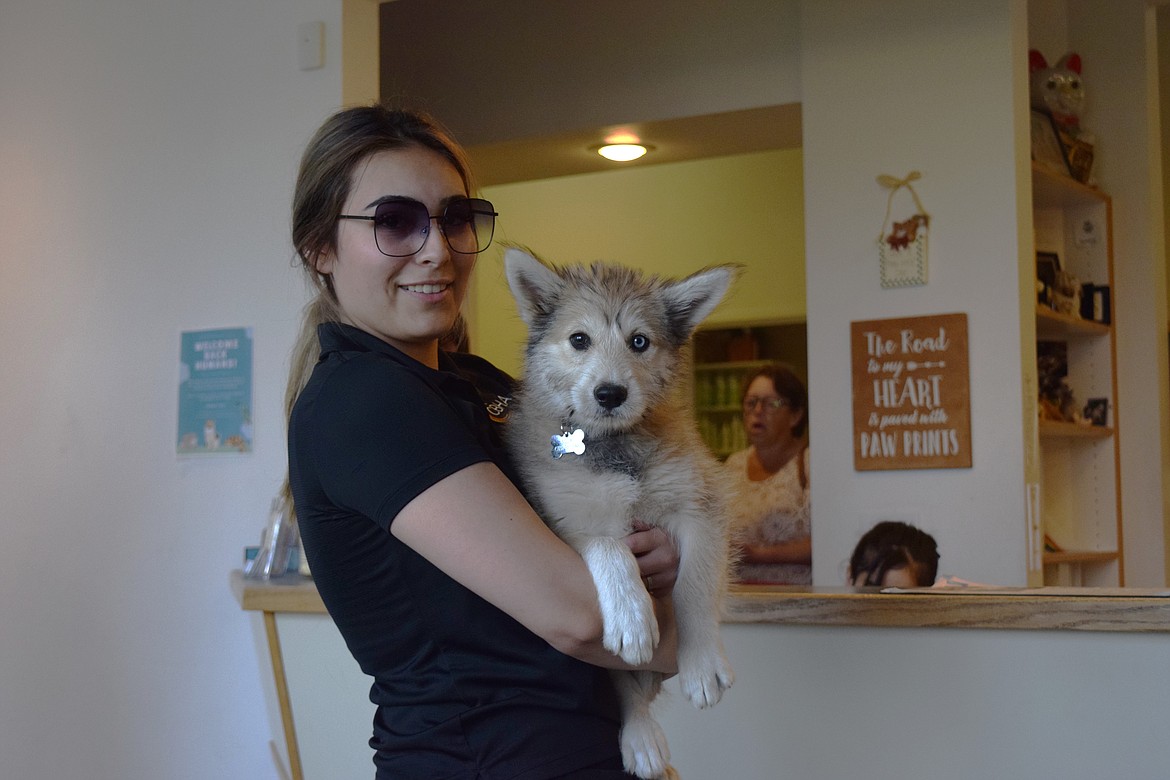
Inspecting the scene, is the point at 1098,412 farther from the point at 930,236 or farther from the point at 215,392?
the point at 215,392

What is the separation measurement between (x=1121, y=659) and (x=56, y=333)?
3.30 meters

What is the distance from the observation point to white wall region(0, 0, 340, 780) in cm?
347

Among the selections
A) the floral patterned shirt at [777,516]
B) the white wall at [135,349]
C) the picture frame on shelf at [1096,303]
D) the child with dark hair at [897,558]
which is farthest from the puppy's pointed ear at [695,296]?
the picture frame on shelf at [1096,303]

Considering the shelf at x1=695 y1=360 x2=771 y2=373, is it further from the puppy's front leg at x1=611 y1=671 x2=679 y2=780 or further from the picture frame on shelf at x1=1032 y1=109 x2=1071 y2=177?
the puppy's front leg at x1=611 y1=671 x2=679 y2=780

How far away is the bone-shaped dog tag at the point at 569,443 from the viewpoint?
1.65 meters

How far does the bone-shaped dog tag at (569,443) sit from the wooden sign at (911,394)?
269cm

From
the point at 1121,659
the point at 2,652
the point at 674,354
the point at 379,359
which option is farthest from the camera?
the point at 2,652

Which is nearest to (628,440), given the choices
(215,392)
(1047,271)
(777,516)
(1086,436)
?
(215,392)

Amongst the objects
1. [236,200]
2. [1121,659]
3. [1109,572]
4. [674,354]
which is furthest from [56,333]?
[1109,572]

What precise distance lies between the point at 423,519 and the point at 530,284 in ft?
2.34

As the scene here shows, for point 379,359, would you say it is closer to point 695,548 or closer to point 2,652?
point 695,548

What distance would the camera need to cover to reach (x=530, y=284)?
1892 mm

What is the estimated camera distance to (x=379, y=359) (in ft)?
4.42

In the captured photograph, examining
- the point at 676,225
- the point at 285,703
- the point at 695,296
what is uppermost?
the point at 676,225
